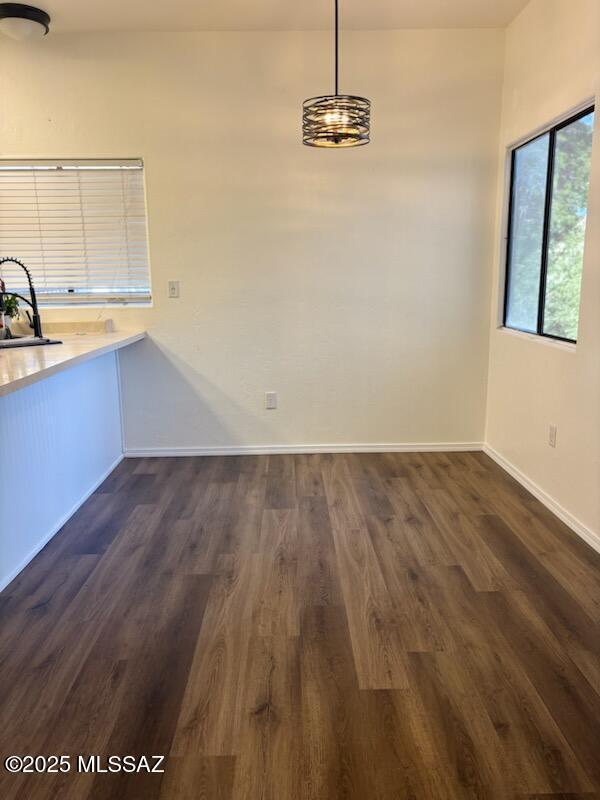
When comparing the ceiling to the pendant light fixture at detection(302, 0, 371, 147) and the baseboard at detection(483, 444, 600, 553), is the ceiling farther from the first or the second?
the baseboard at detection(483, 444, 600, 553)

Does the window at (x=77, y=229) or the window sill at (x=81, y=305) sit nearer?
the window at (x=77, y=229)

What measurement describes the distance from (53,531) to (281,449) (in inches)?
69.0

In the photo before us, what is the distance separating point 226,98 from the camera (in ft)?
12.3

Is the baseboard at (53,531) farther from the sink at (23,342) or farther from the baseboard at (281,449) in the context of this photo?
the sink at (23,342)

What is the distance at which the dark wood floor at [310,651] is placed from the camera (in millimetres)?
1495

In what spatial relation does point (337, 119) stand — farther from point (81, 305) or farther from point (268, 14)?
point (81, 305)

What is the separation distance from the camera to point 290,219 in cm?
391

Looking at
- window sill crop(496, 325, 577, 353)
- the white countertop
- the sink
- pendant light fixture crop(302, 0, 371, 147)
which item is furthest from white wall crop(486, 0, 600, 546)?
the sink

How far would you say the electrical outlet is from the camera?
13.6ft

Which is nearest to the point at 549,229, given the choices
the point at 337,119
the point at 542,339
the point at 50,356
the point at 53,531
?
the point at 542,339

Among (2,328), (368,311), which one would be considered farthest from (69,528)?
(368,311)

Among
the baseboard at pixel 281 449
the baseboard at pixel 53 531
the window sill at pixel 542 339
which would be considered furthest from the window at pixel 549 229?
the baseboard at pixel 53 531

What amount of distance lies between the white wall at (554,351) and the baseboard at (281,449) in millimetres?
570

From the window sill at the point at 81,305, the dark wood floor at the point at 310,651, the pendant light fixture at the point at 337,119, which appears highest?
the pendant light fixture at the point at 337,119
